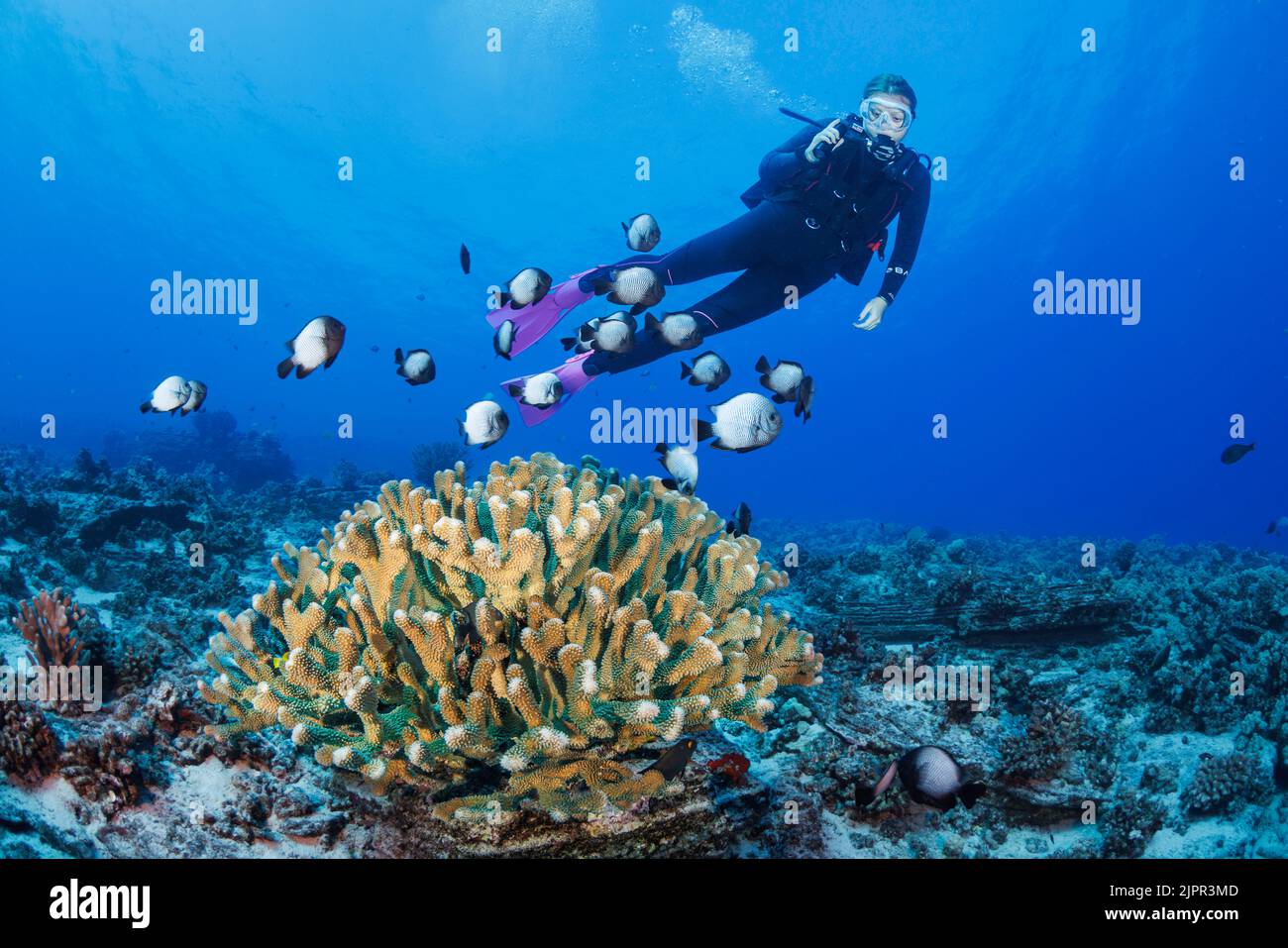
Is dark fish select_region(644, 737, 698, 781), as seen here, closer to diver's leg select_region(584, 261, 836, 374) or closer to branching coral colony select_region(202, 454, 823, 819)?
branching coral colony select_region(202, 454, 823, 819)

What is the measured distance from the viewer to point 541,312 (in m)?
8.26

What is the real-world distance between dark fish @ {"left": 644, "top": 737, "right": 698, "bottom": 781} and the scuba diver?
4865 millimetres

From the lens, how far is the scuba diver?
7672 millimetres

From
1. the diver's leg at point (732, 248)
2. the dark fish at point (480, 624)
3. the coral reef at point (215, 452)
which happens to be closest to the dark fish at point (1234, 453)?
the diver's leg at point (732, 248)

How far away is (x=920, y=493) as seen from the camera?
12962cm

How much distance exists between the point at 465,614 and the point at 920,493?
140 metres

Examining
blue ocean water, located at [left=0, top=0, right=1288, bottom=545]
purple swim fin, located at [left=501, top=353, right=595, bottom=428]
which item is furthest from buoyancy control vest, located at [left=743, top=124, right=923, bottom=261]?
blue ocean water, located at [left=0, top=0, right=1288, bottom=545]

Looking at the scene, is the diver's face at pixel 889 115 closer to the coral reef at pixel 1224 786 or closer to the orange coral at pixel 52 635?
the coral reef at pixel 1224 786

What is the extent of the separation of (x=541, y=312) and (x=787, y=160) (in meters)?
3.90

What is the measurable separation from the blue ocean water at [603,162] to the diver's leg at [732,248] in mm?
→ 13878

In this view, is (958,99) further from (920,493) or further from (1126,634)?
(920,493)

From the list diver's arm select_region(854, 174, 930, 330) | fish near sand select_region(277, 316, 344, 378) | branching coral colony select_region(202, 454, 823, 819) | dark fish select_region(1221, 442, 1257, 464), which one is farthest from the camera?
dark fish select_region(1221, 442, 1257, 464)

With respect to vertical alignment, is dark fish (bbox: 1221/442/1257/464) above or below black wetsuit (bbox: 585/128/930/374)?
below
